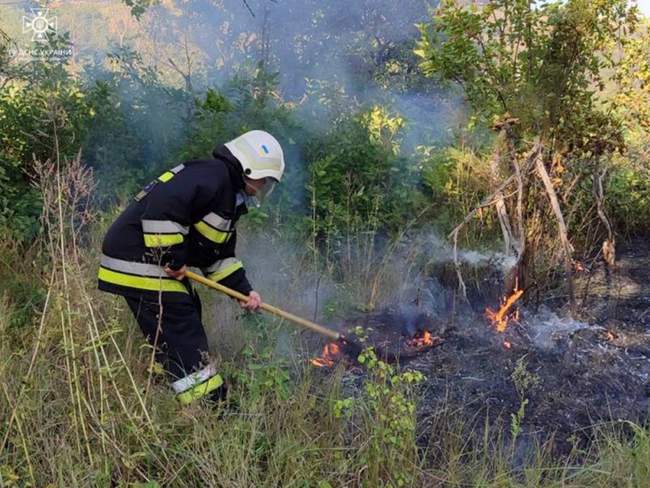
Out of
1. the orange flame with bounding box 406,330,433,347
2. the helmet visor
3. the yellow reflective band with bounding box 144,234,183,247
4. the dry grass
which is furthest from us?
the orange flame with bounding box 406,330,433,347

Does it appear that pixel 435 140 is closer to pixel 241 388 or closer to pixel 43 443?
pixel 241 388

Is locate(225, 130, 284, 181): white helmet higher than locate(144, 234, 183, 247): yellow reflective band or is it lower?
higher

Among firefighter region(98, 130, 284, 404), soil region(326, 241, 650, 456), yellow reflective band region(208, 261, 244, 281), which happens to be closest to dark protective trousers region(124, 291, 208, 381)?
firefighter region(98, 130, 284, 404)

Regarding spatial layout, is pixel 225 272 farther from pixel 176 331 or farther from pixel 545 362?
pixel 545 362

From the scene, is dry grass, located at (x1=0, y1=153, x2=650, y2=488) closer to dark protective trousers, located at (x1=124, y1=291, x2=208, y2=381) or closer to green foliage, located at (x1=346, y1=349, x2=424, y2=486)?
green foliage, located at (x1=346, y1=349, x2=424, y2=486)

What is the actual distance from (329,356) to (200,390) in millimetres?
1416

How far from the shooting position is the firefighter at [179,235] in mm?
3207

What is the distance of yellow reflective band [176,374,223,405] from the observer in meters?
2.83

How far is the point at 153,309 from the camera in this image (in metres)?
3.38

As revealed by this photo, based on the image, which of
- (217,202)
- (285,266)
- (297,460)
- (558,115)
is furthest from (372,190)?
(297,460)

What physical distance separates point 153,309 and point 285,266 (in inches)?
83.0

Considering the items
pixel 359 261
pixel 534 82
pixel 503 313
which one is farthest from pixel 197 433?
pixel 534 82

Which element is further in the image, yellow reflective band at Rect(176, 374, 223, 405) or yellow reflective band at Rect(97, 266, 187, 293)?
yellow reflective band at Rect(97, 266, 187, 293)

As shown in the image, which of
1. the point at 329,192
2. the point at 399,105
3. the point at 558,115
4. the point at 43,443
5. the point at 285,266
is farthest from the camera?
the point at 399,105
